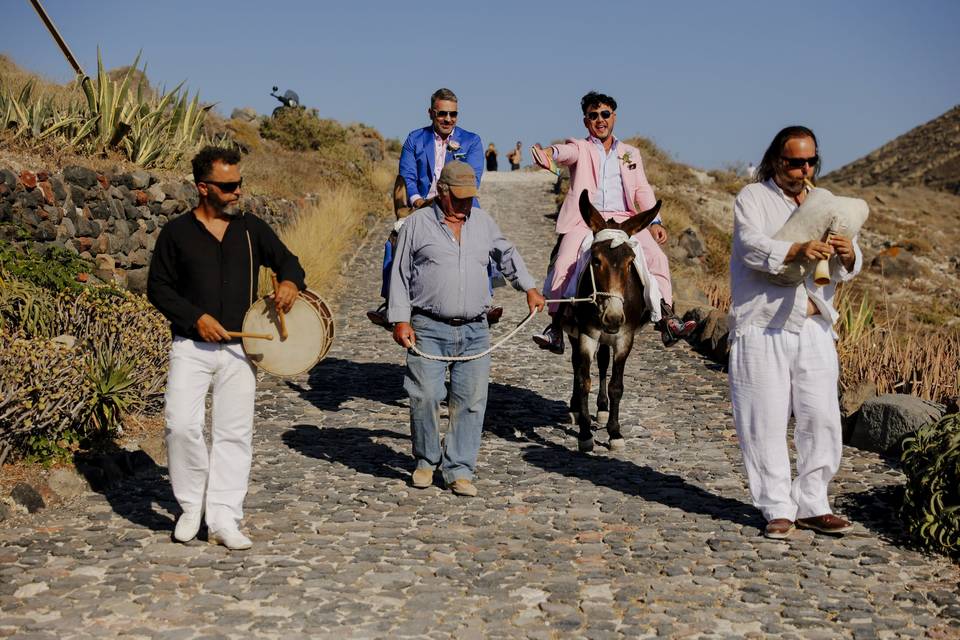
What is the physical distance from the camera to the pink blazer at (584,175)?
966 centimetres

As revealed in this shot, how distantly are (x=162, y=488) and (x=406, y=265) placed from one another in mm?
2314

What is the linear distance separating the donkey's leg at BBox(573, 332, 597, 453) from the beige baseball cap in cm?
213

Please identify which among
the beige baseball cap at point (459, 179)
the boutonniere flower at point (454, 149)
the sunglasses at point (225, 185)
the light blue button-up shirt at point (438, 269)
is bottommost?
the light blue button-up shirt at point (438, 269)

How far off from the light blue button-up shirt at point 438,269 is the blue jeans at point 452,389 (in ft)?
0.49

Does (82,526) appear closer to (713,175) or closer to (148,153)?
(148,153)

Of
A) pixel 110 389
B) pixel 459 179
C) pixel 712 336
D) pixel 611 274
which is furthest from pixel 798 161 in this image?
pixel 712 336

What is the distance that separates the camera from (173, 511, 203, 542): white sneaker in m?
6.50

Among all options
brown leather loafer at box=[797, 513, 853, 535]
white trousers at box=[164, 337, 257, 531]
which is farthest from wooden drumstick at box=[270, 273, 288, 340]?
brown leather loafer at box=[797, 513, 853, 535]

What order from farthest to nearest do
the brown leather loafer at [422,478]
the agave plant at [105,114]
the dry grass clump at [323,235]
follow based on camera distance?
the dry grass clump at [323,235], the agave plant at [105,114], the brown leather loafer at [422,478]

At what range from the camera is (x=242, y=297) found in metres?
6.51

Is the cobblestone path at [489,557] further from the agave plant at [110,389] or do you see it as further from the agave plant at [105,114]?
the agave plant at [105,114]

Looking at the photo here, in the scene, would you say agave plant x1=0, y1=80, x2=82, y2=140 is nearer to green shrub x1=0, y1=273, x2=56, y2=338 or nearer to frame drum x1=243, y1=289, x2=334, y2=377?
green shrub x1=0, y1=273, x2=56, y2=338

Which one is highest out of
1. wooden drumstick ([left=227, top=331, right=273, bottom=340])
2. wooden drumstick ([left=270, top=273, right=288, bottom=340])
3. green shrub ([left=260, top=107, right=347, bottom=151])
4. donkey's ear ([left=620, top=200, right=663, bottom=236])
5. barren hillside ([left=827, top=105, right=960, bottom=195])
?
barren hillside ([left=827, top=105, right=960, bottom=195])

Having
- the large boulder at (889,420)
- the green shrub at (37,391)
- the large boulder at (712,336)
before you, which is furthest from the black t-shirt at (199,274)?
the large boulder at (712,336)
